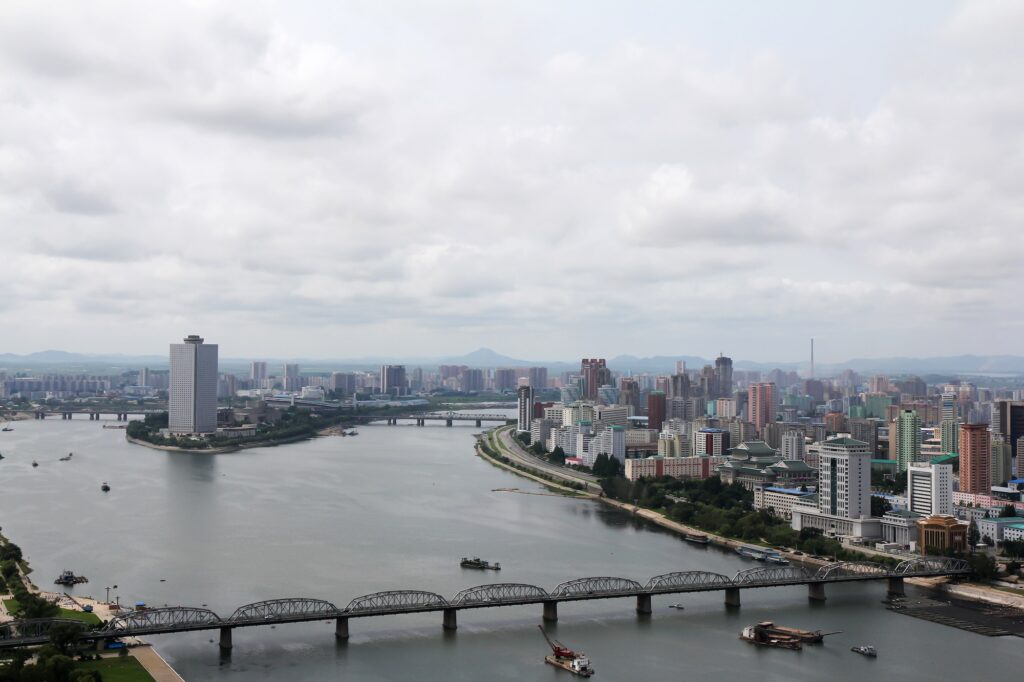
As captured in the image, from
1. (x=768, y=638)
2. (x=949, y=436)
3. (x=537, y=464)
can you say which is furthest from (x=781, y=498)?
(x=537, y=464)

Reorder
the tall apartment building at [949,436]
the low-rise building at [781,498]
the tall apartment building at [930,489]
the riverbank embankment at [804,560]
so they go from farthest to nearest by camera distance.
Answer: the tall apartment building at [949,436] < the low-rise building at [781,498] < the tall apartment building at [930,489] < the riverbank embankment at [804,560]

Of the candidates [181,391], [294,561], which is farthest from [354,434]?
[294,561]

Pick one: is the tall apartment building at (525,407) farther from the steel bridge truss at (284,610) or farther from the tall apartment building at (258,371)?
the tall apartment building at (258,371)

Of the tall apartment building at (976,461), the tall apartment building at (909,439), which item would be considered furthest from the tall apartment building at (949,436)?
the tall apartment building at (976,461)

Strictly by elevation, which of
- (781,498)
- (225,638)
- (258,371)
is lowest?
(225,638)

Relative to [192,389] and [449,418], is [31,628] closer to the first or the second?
[192,389]

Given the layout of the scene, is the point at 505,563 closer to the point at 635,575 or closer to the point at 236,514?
the point at 635,575
